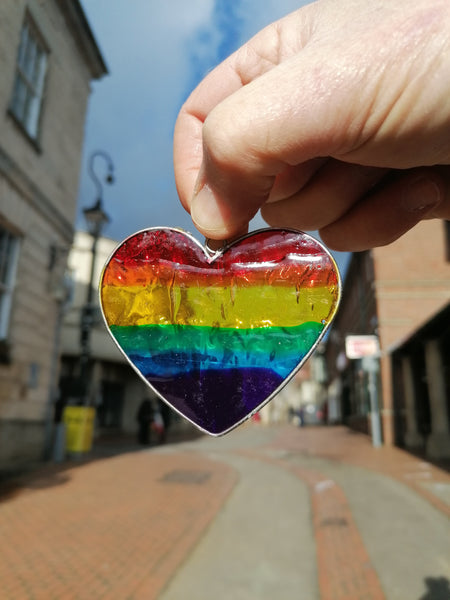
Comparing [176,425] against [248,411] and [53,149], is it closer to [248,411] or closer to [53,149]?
[53,149]

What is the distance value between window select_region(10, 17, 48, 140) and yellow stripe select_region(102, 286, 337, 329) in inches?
363

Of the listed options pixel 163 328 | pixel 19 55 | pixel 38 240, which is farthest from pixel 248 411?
pixel 19 55

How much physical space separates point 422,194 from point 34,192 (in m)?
9.57

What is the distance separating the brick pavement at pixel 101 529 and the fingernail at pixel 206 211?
13.5ft

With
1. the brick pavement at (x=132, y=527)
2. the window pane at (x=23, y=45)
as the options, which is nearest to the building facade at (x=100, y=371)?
the brick pavement at (x=132, y=527)

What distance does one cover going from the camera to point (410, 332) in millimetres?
13328

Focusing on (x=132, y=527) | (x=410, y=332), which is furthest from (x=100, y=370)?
(x=132, y=527)

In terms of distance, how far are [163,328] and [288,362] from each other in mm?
305

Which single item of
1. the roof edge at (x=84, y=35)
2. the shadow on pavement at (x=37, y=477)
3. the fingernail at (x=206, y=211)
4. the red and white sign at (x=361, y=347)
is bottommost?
the shadow on pavement at (x=37, y=477)

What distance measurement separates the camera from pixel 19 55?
9.10 meters

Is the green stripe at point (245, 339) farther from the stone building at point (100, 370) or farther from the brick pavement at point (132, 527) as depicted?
the stone building at point (100, 370)

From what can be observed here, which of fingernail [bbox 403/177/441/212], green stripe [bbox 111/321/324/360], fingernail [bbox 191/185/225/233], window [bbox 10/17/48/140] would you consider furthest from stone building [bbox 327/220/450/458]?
fingernail [bbox 191/185/225/233]

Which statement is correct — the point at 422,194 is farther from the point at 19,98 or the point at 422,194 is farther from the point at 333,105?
the point at 19,98

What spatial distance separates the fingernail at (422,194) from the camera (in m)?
1.08
